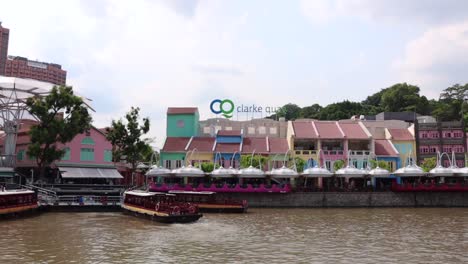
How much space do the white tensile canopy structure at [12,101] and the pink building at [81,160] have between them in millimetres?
1923

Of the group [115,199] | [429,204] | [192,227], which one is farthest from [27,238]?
[429,204]

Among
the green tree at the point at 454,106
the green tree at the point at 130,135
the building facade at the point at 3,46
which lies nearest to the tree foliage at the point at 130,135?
the green tree at the point at 130,135

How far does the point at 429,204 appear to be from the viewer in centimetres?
5106

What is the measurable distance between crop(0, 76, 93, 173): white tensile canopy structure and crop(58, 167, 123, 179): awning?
584 centimetres

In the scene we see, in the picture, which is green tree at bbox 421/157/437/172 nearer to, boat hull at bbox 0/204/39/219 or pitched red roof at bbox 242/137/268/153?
pitched red roof at bbox 242/137/268/153

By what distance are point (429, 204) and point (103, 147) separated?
127 feet

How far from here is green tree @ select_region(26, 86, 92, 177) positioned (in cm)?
4453

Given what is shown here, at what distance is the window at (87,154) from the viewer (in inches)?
2108

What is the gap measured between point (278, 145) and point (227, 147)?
7.19 meters

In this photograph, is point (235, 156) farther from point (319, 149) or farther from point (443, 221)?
point (443, 221)

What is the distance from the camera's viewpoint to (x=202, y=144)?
62156mm

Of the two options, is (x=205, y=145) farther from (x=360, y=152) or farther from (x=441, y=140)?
(x=441, y=140)

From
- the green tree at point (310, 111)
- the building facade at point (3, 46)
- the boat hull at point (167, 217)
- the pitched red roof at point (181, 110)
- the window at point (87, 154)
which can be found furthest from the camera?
the building facade at point (3, 46)

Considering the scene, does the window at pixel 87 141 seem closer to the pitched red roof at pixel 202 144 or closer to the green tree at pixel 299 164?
Answer: the pitched red roof at pixel 202 144
